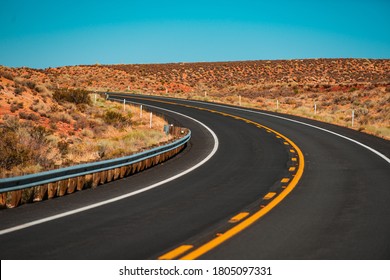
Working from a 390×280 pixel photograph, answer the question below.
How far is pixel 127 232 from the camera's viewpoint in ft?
24.1

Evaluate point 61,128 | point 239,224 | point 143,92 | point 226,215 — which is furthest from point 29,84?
point 143,92

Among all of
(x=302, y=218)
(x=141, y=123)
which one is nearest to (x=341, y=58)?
(x=141, y=123)

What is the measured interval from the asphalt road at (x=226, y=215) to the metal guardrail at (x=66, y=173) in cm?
43

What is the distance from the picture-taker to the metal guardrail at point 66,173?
926cm

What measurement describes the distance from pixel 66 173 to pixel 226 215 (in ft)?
13.2

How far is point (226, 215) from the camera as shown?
8508 mm

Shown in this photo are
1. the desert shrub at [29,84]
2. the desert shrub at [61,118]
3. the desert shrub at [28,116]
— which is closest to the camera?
the desert shrub at [28,116]

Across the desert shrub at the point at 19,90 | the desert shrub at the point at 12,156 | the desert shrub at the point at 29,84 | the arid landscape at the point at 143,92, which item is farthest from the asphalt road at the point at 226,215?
the desert shrub at the point at 29,84

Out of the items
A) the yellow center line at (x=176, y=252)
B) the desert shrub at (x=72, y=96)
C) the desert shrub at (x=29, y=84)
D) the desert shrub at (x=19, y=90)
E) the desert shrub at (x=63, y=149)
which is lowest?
the desert shrub at (x=63, y=149)

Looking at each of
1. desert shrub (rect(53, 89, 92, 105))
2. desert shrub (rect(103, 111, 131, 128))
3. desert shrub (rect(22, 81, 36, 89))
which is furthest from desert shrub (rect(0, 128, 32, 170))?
desert shrub (rect(22, 81, 36, 89))

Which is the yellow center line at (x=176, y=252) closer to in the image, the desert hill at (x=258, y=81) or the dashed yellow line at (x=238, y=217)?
the dashed yellow line at (x=238, y=217)

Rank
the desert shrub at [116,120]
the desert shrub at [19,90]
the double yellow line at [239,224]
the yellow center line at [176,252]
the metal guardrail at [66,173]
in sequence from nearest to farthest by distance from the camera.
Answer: the yellow center line at [176,252] → the double yellow line at [239,224] → the metal guardrail at [66,173] → the desert shrub at [116,120] → the desert shrub at [19,90]

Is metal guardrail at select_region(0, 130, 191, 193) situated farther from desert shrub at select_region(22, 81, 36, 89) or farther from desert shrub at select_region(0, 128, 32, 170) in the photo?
desert shrub at select_region(22, 81, 36, 89)
